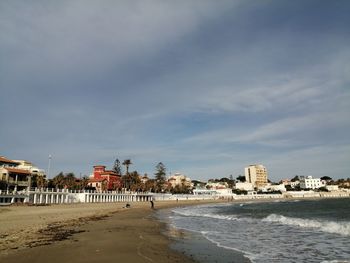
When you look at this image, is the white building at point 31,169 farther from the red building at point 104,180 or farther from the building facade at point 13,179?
the red building at point 104,180

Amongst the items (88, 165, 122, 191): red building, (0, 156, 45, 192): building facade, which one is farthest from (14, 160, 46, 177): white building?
(88, 165, 122, 191): red building

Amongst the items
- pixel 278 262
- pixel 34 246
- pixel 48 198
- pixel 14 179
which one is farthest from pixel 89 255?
pixel 14 179

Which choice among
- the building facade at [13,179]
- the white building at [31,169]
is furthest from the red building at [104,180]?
the building facade at [13,179]

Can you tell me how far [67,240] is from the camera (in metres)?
17.4

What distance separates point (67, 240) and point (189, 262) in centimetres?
815

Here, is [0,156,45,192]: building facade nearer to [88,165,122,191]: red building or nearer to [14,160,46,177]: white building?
[14,160,46,177]: white building

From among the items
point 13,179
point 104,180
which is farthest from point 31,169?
Result: point 13,179

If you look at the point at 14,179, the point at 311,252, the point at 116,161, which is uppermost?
the point at 116,161

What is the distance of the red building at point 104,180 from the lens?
116 metres

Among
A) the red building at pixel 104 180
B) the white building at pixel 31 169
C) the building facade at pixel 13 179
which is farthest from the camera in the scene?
the red building at pixel 104 180

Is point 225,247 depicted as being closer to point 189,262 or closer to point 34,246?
point 189,262

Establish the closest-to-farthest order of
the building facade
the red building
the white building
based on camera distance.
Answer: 1. the building facade
2. the white building
3. the red building

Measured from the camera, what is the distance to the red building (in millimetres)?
116250

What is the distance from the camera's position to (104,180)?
386ft
